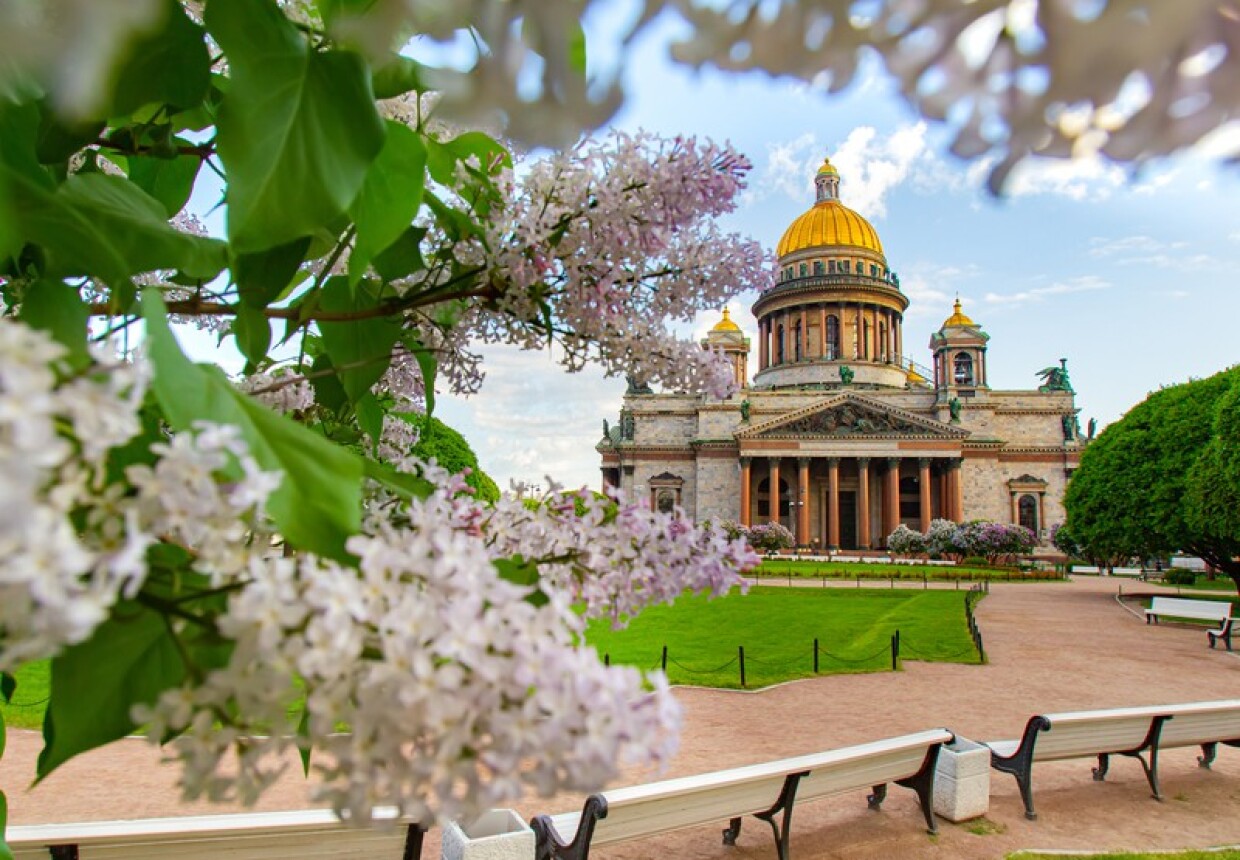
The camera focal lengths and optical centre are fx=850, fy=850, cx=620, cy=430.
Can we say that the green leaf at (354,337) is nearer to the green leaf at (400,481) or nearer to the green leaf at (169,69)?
the green leaf at (400,481)

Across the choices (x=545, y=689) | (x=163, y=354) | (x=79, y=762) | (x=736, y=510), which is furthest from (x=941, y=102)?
(x=736, y=510)

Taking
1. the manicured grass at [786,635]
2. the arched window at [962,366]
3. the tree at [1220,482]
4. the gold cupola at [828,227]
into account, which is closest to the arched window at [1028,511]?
the arched window at [962,366]

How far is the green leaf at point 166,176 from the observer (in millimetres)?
1712

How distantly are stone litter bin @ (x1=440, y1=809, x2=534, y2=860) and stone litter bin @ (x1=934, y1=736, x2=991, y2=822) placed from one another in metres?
3.88

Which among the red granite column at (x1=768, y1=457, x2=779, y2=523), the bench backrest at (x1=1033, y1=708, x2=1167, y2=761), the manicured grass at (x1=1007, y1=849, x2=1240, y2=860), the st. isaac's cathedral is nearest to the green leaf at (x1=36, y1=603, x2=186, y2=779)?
the manicured grass at (x1=1007, y1=849, x2=1240, y2=860)

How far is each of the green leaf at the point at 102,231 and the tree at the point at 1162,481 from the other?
25553mm

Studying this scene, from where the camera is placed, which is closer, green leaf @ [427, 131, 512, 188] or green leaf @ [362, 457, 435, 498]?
green leaf @ [362, 457, 435, 498]

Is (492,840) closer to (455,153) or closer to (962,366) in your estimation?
(455,153)

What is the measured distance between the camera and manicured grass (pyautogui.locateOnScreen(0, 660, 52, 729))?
9414 mm

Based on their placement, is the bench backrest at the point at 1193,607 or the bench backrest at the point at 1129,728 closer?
the bench backrest at the point at 1129,728

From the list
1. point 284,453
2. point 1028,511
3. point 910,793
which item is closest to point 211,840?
point 284,453

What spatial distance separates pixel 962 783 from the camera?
702 centimetres

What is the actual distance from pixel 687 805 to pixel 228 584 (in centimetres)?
544

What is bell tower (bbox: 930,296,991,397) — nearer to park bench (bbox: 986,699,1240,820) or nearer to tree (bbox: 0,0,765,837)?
park bench (bbox: 986,699,1240,820)
